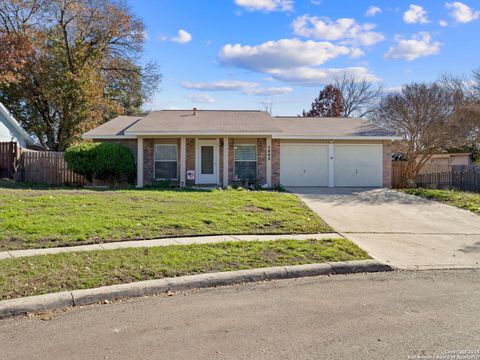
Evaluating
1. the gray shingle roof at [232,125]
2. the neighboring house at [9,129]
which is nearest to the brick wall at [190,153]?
the gray shingle roof at [232,125]

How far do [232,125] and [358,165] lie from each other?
6.25 metres

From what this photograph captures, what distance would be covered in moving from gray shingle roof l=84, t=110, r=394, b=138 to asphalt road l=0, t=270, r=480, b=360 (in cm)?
1342

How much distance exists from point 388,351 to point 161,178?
16.7m

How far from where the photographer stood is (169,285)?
602cm

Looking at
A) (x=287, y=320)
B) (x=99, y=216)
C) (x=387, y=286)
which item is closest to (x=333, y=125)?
(x=99, y=216)

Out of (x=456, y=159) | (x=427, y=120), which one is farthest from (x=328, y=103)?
(x=427, y=120)

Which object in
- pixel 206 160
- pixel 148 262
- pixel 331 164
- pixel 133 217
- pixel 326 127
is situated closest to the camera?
pixel 148 262

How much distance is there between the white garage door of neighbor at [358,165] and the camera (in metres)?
20.3

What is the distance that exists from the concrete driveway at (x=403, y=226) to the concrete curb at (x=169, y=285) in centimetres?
98

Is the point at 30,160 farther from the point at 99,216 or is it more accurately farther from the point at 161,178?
the point at 99,216

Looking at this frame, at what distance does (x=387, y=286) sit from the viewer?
6.31 meters

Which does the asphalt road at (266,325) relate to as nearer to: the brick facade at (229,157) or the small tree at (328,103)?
the brick facade at (229,157)

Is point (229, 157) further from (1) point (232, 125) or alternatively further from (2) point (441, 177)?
(2) point (441, 177)

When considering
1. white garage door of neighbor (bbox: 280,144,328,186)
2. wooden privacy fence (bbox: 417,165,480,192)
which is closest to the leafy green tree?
white garage door of neighbor (bbox: 280,144,328,186)
